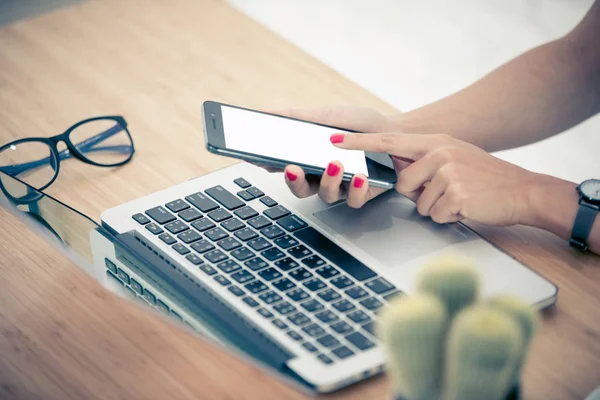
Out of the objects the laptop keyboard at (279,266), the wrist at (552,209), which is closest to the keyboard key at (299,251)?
the laptop keyboard at (279,266)

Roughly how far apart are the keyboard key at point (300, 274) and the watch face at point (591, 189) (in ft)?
1.10

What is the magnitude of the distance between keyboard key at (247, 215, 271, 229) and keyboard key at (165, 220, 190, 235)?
0.23ft

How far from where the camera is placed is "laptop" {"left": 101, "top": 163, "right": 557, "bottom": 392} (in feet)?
2.59

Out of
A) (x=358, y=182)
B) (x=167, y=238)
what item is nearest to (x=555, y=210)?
(x=358, y=182)

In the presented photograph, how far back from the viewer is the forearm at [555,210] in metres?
0.97

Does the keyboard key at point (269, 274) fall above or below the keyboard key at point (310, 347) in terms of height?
below

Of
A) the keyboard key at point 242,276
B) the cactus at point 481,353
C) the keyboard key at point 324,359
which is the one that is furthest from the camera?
the keyboard key at point 242,276

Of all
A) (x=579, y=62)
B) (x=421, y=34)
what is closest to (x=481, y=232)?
(x=579, y=62)

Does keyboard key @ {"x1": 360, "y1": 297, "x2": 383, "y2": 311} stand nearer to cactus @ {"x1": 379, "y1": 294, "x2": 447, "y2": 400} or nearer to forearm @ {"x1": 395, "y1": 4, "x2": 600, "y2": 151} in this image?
cactus @ {"x1": 379, "y1": 294, "x2": 447, "y2": 400}

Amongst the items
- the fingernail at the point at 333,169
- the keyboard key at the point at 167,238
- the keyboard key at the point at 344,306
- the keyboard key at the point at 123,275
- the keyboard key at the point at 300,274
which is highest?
the fingernail at the point at 333,169

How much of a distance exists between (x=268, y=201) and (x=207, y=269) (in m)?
0.14

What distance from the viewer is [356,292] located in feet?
2.79

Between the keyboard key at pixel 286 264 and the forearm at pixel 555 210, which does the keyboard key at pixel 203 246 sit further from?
the forearm at pixel 555 210

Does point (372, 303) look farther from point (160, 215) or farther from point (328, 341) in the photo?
point (160, 215)
